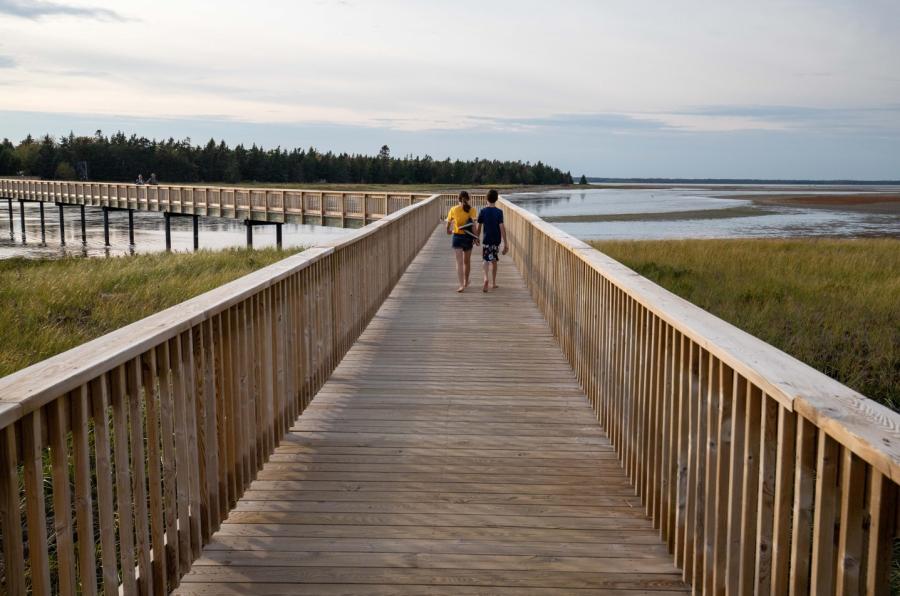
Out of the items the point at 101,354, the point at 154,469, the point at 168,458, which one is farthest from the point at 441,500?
the point at 101,354

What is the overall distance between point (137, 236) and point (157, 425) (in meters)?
61.3

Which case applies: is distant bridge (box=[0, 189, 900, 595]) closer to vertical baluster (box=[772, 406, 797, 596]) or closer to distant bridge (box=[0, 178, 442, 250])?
vertical baluster (box=[772, 406, 797, 596])

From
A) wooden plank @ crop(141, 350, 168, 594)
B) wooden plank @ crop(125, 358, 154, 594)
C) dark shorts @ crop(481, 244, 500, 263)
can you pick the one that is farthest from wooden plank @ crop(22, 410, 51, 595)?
dark shorts @ crop(481, 244, 500, 263)

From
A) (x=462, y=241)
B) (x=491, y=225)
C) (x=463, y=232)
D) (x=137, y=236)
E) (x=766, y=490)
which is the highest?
(x=491, y=225)

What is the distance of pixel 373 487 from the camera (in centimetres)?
467

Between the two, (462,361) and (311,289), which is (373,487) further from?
(462,361)

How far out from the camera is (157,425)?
321 cm

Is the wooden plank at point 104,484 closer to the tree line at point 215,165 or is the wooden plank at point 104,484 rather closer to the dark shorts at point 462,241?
the dark shorts at point 462,241

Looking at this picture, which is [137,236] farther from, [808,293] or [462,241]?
[462,241]

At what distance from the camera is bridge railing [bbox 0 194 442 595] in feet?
7.64

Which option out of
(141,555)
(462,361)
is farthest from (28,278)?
(141,555)

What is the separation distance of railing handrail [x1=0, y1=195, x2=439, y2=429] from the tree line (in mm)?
111095

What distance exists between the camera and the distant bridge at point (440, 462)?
7.64 feet

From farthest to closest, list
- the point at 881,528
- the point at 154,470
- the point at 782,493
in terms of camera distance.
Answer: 1. the point at 154,470
2. the point at 782,493
3. the point at 881,528
